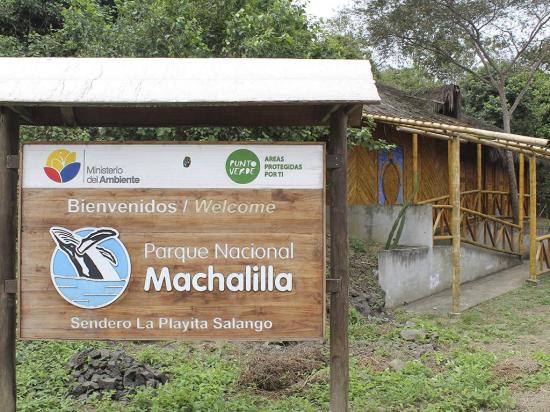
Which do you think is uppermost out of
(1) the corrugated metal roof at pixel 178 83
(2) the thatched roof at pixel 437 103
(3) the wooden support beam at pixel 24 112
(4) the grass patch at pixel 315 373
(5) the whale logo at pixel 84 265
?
(2) the thatched roof at pixel 437 103

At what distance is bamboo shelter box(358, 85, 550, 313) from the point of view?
35.2 feet

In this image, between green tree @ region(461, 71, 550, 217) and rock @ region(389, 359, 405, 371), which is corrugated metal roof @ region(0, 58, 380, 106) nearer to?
rock @ region(389, 359, 405, 371)

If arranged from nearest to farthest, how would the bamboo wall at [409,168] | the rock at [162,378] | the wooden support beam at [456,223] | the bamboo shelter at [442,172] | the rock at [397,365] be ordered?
the rock at [162,378]
the rock at [397,365]
the wooden support beam at [456,223]
the bamboo shelter at [442,172]
the bamboo wall at [409,168]

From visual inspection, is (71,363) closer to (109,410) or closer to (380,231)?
(109,410)

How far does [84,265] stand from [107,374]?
6.61ft

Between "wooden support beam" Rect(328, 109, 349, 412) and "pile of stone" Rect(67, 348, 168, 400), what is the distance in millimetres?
2067

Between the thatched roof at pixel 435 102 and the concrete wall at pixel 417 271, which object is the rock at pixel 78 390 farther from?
the thatched roof at pixel 435 102

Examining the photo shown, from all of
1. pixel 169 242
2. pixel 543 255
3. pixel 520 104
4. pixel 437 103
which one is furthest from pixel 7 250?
pixel 520 104

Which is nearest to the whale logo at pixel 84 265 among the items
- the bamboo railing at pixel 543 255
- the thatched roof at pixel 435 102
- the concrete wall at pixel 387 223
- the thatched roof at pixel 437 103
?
the concrete wall at pixel 387 223

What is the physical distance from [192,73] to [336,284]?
5.69 feet

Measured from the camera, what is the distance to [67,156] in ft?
12.8

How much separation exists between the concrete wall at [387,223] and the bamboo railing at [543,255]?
3.34m

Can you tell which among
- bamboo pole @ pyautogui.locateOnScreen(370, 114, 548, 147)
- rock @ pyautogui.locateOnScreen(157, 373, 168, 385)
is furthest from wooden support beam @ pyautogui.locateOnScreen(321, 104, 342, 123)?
bamboo pole @ pyautogui.locateOnScreen(370, 114, 548, 147)

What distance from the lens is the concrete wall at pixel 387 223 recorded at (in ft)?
37.2
